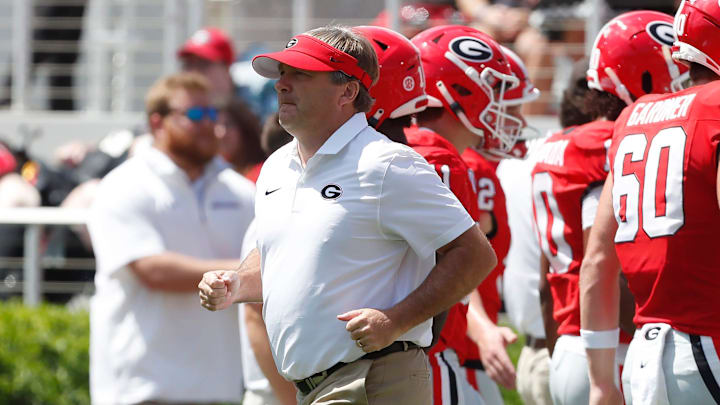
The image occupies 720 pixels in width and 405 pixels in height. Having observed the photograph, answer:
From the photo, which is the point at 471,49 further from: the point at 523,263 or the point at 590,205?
the point at 523,263

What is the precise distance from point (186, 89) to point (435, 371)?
293cm

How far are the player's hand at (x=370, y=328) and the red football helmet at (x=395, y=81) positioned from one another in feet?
3.35

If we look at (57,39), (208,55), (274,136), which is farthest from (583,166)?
(57,39)

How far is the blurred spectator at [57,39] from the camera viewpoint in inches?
482

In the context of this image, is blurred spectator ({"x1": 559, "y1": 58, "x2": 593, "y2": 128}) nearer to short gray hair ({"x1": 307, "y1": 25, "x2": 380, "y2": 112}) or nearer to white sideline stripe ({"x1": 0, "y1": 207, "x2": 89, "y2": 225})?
short gray hair ({"x1": 307, "y1": 25, "x2": 380, "y2": 112})

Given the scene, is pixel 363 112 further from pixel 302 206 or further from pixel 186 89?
pixel 186 89

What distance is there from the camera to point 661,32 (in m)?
4.86

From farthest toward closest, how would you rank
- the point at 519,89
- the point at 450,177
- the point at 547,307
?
1. the point at 547,307
2. the point at 519,89
3. the point at 450,177

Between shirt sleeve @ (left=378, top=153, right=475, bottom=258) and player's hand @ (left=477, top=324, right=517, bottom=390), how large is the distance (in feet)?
3.85

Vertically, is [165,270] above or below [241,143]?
above

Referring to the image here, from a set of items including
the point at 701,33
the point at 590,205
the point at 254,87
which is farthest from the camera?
the point at 254,87

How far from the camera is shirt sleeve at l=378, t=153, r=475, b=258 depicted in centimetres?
379

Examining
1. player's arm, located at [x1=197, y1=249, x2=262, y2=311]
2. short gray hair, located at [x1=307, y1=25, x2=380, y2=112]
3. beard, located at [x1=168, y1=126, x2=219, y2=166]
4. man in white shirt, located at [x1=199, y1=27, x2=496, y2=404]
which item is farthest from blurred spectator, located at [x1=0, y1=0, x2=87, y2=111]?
man in white shirt, located at [x1=199, y1=27, x2=496, y2=404]

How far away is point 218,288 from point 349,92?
0.79m
